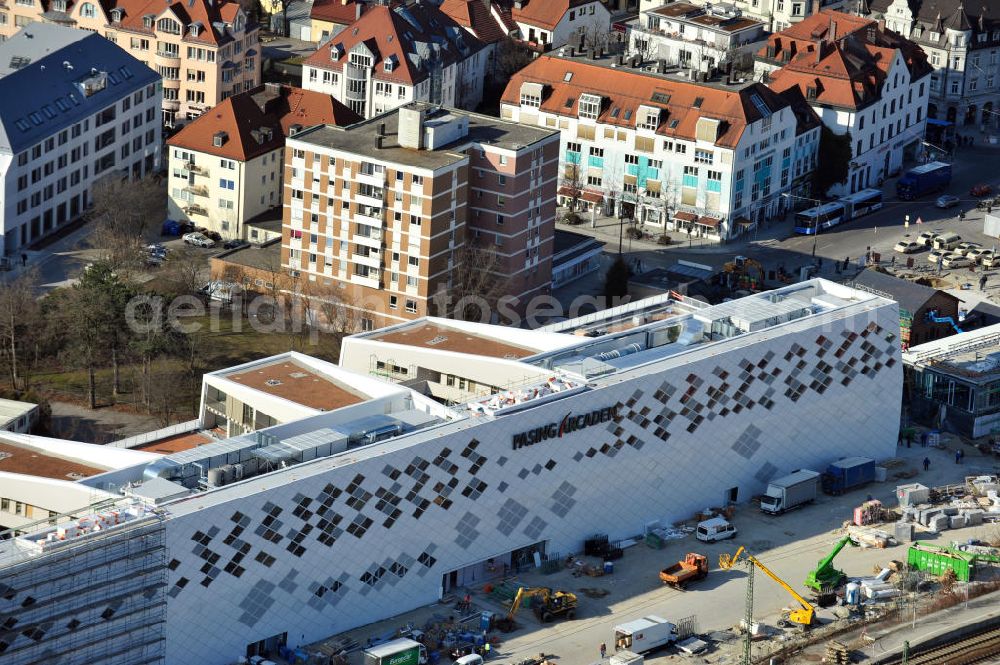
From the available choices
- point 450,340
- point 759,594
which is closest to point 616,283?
point 450,340

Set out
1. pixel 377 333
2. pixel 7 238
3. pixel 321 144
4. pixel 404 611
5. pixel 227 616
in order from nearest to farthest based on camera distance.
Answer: pixel 227 616 → pixel 404 611 → pixel 377 333 → pixel 321 144 → pixel 7 238

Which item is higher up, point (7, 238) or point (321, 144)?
point (321, 144)

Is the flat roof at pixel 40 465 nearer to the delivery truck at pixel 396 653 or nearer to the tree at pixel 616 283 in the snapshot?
the delivery truck at pixel 396 653

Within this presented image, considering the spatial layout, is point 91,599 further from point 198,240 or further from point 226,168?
point 226,168

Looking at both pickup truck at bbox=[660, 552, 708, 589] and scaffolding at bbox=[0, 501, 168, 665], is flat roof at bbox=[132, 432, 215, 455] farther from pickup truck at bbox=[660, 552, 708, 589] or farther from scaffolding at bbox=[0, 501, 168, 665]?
pickup truck at bbox=[660, 552, 708, 589]

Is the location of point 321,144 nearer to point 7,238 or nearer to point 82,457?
point 7,238

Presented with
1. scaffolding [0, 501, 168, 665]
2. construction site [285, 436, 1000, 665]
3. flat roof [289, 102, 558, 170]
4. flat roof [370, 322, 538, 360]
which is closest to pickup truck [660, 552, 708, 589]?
construction site [285, 436, 1000, 665]

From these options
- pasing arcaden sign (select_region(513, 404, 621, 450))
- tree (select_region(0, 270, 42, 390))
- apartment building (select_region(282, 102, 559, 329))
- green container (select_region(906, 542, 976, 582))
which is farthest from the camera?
apartment building (select_region(282, 102, 559, 329))

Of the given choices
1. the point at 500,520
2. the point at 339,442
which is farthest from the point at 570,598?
the point at 339,442
